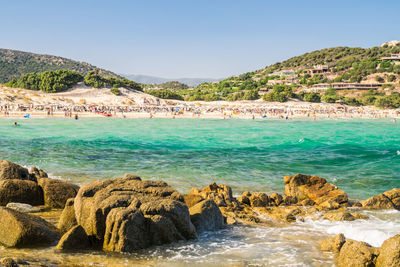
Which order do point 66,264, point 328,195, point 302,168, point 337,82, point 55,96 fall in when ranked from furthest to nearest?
point 337,82 → point 55,96 → point 302,168 → point 328,195 → point 66,264

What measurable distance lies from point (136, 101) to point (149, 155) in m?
59.7

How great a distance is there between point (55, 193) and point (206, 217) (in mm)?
4632

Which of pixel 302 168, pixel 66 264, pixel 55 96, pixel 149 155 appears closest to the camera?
pixel 66 264

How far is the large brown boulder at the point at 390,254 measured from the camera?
5.57 meters

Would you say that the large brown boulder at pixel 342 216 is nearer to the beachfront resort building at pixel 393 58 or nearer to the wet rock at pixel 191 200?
the wet rock at pixel 191 200

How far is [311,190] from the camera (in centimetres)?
1152

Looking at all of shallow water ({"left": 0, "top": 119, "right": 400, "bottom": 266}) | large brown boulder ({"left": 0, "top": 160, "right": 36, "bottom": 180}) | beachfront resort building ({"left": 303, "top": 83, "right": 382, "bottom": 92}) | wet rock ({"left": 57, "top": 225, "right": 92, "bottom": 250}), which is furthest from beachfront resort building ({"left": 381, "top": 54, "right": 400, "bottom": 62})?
wet rock ({"left": 57, "top": 225, "right": 92, "bottom": 250})

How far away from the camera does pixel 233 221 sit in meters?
8.91

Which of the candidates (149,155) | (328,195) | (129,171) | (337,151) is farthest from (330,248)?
(337,151)

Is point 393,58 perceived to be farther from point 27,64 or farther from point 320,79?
point 27,64

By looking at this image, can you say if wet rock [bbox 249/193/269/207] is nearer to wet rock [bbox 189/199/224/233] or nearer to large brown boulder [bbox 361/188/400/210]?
wet rock [bbox 189/199/224/233]

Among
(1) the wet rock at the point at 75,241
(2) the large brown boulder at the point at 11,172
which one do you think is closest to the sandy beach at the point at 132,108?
(2) the large brown boulder at the point at 11,172

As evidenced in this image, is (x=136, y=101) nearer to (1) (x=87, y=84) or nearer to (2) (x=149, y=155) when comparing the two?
(1) (x=87, y=84)

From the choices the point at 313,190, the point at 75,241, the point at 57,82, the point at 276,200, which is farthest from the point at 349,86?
the point at 75,241
